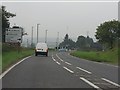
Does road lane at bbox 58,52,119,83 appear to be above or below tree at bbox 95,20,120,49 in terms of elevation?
below

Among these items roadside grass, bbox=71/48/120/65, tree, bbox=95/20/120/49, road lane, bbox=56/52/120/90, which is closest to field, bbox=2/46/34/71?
road lane, bbox=56/52/120/90

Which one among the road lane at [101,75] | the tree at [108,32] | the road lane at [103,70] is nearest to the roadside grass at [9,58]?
the road lane at [101,75]

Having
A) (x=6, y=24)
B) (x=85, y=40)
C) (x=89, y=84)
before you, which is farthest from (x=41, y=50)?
(x=85, y=40)

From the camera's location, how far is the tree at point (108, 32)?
300ft

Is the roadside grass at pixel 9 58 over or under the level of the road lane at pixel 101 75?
over

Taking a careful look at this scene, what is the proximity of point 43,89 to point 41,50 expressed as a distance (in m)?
37.7

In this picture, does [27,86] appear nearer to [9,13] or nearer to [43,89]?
[43,89]

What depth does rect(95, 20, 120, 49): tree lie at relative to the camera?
91531 millimetres

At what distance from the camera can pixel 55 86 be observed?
1285 cm

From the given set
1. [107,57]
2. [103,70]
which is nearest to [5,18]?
[107,57]

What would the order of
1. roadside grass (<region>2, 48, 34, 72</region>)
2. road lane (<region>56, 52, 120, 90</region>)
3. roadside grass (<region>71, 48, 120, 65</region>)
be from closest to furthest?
road lane (<region>56, 52, 120, 90</region>)
roadside grass (<region>2, 48, 34, 72</region>)
roadside grass (<region>71, 48, 120, 65</region>)

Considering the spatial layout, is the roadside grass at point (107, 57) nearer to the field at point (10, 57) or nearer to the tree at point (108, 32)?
the field at point (10, 57)

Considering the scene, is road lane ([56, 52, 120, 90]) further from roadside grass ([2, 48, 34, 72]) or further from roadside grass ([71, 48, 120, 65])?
roadside grass ([71, 48, 120, 65])

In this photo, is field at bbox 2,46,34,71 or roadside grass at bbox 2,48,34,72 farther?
field at bbox 2,46,34,71
